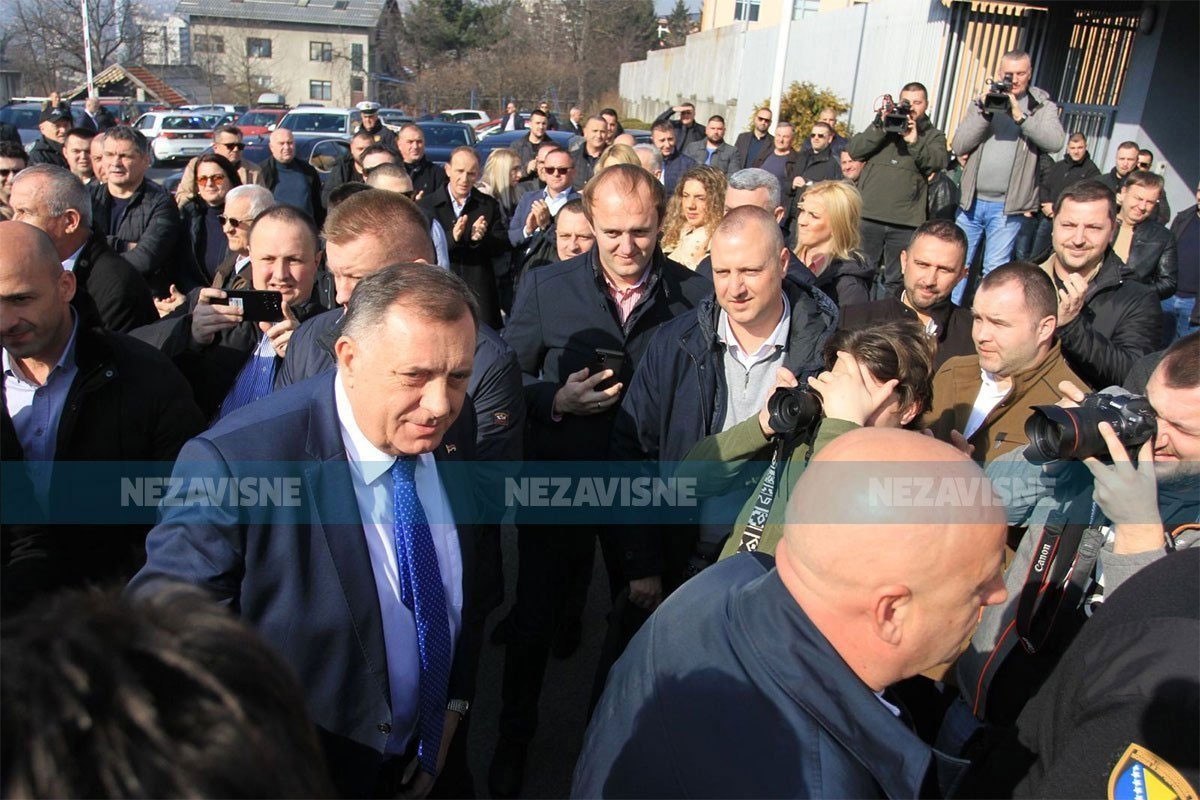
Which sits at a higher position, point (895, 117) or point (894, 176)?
point (895, 117)

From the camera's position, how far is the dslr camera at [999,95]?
6.71 m

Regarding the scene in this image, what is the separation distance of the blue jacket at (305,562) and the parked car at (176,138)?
21675 mm

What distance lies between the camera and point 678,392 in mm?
3035

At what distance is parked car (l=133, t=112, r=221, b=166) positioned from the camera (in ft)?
→ 72.5

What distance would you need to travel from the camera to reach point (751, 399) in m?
3.05

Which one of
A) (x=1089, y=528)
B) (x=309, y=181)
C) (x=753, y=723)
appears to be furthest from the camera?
(x=309, y=181)

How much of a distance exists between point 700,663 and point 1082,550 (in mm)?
1388

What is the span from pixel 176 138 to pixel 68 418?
74.2 ft

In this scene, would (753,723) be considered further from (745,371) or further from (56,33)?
(56,33)

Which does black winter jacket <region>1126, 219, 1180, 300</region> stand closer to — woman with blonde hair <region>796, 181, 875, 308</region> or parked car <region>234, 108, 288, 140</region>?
woman with blonde hair <region>796, 181, 875, 308</region>

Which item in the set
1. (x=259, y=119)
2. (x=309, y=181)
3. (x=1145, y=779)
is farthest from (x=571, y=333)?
(x=259, y=119)

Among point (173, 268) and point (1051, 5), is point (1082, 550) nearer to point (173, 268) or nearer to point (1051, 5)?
point (173, 268)

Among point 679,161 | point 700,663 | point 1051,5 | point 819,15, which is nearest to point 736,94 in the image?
point 819,15

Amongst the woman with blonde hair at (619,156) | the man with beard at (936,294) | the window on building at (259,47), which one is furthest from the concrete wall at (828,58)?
the window on building at (259,47)
